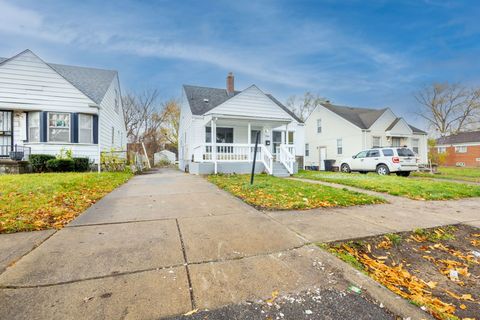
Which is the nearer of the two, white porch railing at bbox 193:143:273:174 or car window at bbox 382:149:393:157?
white porch railing at bbox 193:143:273:174

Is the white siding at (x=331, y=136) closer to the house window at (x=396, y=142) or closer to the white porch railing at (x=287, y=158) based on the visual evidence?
the house window at (x=396, y=142)

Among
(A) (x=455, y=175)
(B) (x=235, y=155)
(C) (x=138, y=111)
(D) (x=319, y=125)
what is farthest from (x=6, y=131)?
(A) (x=455, y=175)

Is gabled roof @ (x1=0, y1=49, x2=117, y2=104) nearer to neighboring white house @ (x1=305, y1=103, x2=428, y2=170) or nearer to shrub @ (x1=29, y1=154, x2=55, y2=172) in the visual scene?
shrub @ (x1=29, y1=154, x2=55, y2=172)

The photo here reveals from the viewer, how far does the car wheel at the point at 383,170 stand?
44.9 ft

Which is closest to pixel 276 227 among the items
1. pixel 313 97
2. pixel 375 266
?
pixel 375 266

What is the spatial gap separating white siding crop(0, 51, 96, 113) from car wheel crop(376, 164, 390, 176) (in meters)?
17.3

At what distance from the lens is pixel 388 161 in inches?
533

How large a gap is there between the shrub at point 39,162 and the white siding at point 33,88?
2912 millimetres

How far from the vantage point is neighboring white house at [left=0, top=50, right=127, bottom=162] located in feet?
38.2

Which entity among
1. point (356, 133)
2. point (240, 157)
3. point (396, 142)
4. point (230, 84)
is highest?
point (230, 84)

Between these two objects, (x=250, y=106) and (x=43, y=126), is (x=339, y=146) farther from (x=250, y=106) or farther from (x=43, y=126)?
(x=43, y=126)

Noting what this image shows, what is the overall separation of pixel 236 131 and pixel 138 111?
19998 millimetres

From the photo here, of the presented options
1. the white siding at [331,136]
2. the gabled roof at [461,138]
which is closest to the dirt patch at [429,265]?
the white siding at [331,136]

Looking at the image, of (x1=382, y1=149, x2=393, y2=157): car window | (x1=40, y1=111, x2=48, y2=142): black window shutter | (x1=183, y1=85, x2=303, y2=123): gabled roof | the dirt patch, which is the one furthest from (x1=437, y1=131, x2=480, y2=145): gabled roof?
(x1=40, y1=111, x2=48, y2=142): black window shutter
